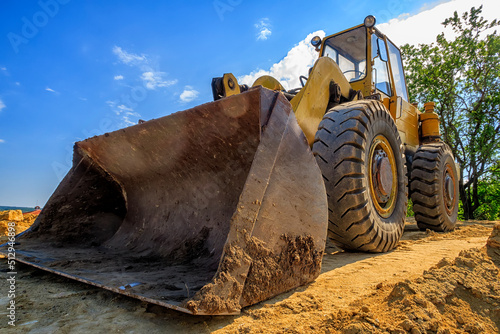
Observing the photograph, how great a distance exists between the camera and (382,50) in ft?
15.6

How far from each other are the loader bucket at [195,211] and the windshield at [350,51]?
121 inches

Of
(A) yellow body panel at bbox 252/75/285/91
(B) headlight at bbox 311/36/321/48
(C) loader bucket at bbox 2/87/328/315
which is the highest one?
(B) headlight at bbox 311/36/321/48

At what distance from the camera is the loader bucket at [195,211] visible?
5.14 feet

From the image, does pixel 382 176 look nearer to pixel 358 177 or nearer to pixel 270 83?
pixel 358 177

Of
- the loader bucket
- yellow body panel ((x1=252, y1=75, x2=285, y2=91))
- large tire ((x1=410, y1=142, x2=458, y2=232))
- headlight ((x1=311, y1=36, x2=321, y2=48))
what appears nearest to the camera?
the loader bucket

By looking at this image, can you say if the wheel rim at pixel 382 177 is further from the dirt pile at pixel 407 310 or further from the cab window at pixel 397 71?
the cab window at pixel 397 71

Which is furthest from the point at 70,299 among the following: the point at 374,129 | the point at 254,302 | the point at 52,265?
the point at 374,129

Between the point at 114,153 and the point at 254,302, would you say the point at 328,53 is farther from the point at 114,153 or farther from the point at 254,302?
the point at 254,302

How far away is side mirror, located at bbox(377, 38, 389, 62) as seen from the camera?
4.67 metres

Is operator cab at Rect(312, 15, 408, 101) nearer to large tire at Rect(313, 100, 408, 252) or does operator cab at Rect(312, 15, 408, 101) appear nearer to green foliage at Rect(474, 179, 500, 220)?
large tire at Rect(313, 100, 408, 252)

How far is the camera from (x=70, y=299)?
69.6 inches

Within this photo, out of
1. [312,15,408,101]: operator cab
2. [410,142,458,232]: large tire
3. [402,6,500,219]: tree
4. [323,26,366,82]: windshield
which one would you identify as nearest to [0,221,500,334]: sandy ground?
[410,142,458,232]: large tire

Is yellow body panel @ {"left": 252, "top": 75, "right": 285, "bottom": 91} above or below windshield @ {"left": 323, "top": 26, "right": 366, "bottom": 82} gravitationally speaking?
below

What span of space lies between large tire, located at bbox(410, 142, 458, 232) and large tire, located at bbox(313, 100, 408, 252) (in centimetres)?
164
